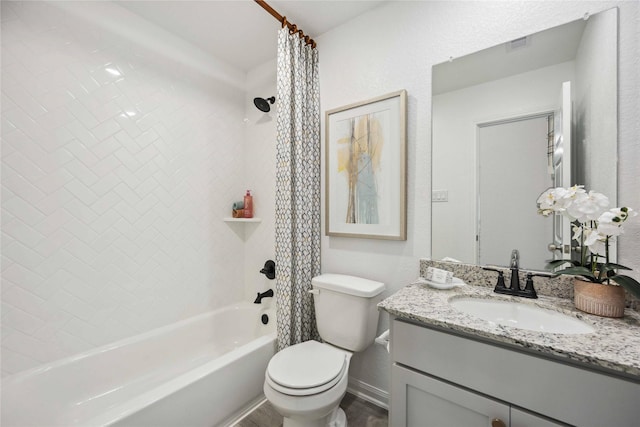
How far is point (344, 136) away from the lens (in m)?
1.77

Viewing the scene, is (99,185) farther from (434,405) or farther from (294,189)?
(434,405)

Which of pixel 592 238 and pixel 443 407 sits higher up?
pixel 592 238

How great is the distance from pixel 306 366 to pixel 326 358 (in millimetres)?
127

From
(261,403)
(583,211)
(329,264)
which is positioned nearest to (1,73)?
(329,264)

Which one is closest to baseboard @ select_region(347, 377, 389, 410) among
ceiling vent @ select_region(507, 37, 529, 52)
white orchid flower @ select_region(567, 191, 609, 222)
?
white orchid flower @ select_region(567, 191, 609, 222)

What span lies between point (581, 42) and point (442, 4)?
2.26 feet

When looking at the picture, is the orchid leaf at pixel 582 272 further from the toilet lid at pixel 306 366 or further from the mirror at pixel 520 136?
the toilet lid at pixel 306 366

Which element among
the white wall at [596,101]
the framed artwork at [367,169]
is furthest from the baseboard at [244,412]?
the white wall at [596,101]

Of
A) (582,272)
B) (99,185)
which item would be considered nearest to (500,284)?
(582,272)

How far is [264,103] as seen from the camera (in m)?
2.16

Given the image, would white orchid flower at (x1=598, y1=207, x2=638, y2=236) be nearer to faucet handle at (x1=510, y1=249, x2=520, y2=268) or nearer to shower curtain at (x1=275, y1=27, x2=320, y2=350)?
faucet handle at (x1=510, y1=249, x2=520, y2=268)

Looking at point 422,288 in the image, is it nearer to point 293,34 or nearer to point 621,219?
point 621,219

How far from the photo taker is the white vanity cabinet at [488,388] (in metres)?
0.67

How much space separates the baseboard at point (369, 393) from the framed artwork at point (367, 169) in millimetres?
991
